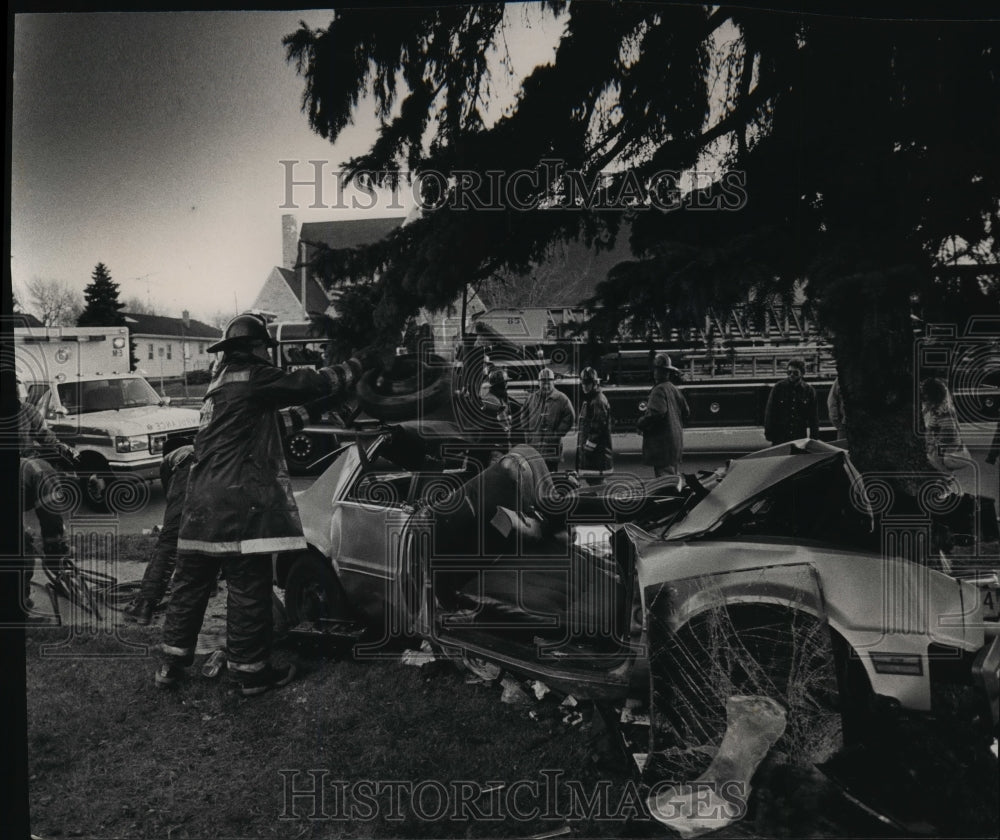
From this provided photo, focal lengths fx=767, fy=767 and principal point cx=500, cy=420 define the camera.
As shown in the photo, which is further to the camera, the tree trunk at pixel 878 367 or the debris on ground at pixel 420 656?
the debris on ground at pixel 420 656

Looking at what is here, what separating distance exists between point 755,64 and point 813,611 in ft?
8.27

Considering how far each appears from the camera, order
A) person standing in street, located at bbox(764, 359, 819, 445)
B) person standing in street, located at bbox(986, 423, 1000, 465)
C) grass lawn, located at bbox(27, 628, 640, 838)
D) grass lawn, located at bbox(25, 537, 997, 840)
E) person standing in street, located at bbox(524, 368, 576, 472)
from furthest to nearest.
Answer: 1. person standing in street, located at bbox(524, 368, 576, 472)
2. person standing in street, located at bbox(764, 359, 819, 445)
3. person standing in street, located at bbox(986, 423, 1000, 465)
4. grass lawn, located at bbox(27, 628, 640, 838)
5. grass lawn, located at bbox(25, 537, 997, 840)

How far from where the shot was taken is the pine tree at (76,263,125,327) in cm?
372

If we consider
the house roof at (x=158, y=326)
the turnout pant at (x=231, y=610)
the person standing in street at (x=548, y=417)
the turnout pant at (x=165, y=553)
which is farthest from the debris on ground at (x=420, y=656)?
the house roof at (x=158, y=326)

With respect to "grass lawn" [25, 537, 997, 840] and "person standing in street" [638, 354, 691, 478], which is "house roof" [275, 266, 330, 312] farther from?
"person standing in street" [638, 354, 691, 478]

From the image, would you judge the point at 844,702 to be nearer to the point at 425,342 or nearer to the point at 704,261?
the point at 704,261

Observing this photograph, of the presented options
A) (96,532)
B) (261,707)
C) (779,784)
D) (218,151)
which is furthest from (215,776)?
(218,151)

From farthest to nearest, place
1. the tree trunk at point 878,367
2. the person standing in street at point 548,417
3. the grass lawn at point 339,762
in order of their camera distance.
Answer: the person standing in street at point 548,417 → the tree trunk at point 878,367 → the grass lawn at point 339,762

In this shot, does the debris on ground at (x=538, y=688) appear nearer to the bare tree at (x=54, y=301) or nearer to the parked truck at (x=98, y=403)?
the parked truck at (x=98, y=403)

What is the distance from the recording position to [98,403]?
3.84 meters

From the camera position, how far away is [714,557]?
10.1ft

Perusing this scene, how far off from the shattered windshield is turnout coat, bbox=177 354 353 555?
0.33 metres

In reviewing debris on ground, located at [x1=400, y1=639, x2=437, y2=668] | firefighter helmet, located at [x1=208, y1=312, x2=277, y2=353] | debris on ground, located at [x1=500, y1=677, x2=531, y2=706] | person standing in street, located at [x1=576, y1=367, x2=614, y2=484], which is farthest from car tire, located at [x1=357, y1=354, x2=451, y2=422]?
debris on ground, located at [x1=500, y1=677, x2=531, y2=706]

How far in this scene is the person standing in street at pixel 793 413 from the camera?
3574mm
